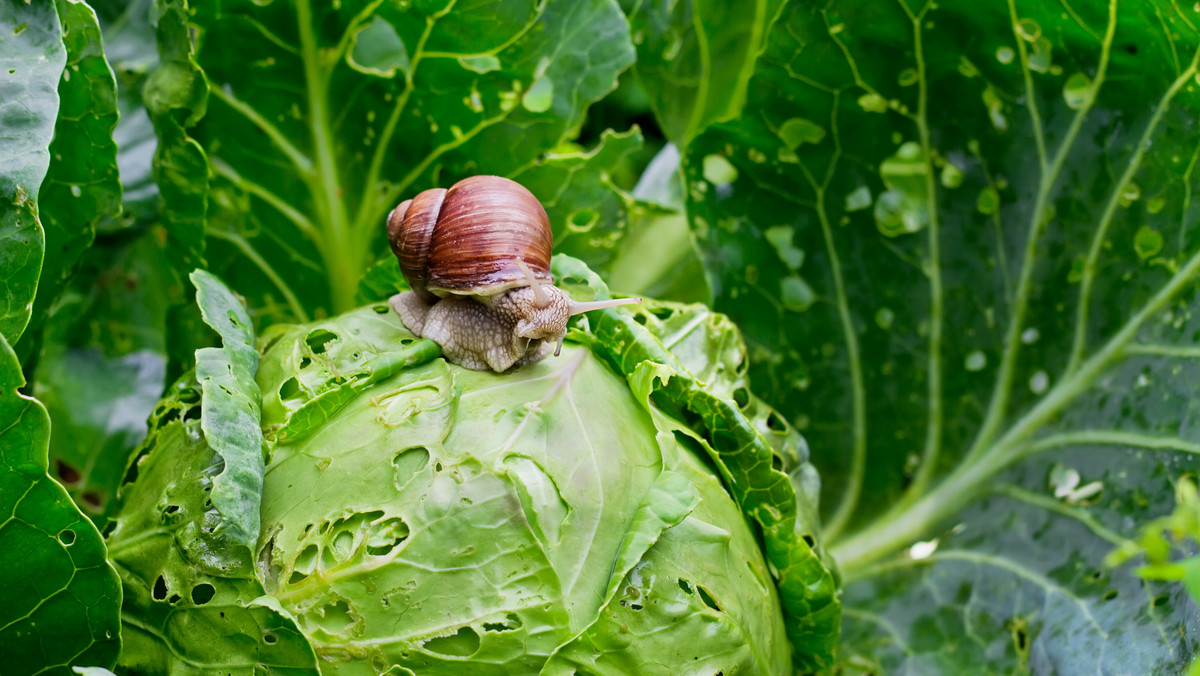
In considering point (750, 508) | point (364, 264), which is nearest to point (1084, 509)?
point (750, 508)

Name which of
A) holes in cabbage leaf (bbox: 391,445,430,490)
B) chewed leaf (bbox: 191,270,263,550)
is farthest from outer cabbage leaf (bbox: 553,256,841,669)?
chewed leaf (bbox: 191,270,263,550)

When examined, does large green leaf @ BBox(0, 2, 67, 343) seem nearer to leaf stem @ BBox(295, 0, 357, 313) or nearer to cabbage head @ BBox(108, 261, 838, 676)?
cabbage head @ BBox(108, 261, 838, 676)

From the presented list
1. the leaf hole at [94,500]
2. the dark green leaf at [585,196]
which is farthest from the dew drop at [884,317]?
the leaf hole at [94,500]

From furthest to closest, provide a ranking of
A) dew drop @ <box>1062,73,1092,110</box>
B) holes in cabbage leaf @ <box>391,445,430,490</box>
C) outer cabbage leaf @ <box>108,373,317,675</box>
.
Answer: dew drop @ <box>1062,73,1092,110</box> < holes in cabbage leaf @ <box>391,445,430,490</box> < outer cabbage leaf @ <box>108,373,317,675</box>

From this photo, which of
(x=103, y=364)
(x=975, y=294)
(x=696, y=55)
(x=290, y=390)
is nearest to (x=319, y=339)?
(x=290, y=390)

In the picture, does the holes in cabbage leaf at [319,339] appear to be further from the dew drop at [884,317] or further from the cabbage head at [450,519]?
the dew drop at [884,317]

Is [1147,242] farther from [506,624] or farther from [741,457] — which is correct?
[506,624]
